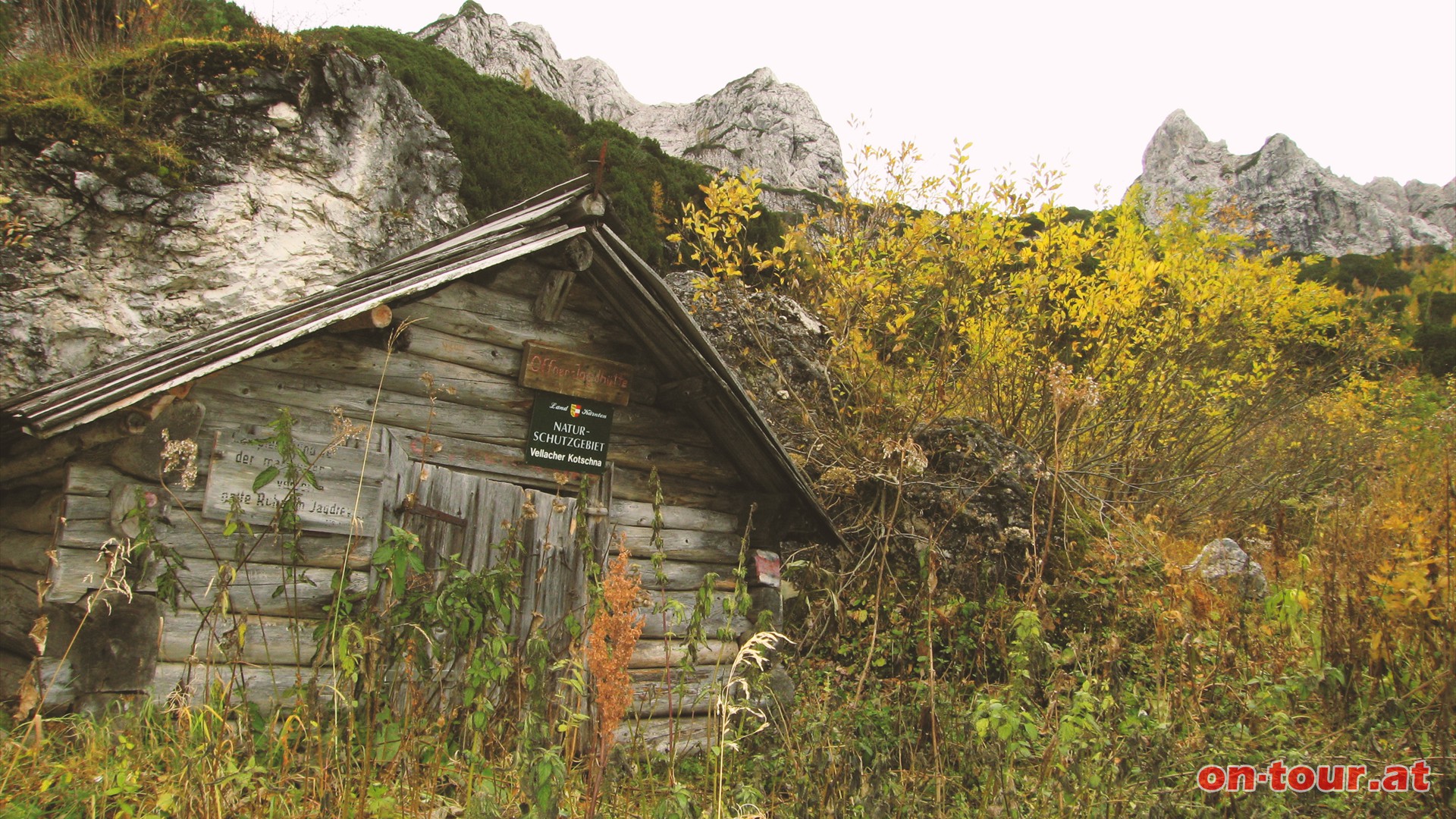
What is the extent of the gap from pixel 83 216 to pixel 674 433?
286 inches

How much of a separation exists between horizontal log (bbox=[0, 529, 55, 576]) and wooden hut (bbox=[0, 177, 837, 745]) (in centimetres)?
2

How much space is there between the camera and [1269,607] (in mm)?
4887

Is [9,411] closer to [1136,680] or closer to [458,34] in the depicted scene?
[1136,680]

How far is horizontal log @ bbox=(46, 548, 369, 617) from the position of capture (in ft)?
12.3

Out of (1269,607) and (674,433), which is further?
(674,433)

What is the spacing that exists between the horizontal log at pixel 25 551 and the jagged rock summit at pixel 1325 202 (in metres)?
41.8

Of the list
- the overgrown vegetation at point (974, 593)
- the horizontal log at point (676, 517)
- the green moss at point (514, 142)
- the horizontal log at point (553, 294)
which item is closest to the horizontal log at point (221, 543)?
the overgrown vegetation at point (974, 593)

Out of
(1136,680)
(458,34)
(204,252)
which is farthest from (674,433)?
(458,34)

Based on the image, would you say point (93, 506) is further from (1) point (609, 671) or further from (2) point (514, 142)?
(2) point (514, 142)

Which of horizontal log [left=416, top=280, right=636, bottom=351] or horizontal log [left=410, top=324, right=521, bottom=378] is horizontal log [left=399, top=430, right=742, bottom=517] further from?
horizontal log [left=416, top=280, right=636, bottom=351]

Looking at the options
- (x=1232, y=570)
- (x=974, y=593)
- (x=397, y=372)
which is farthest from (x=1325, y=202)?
(x=397, y=372)

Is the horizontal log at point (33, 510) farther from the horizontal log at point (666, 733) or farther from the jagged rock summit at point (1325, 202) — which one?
the jagged rock summit at point (1325, 202)

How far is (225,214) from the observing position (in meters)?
9.41

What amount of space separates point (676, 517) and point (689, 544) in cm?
22
